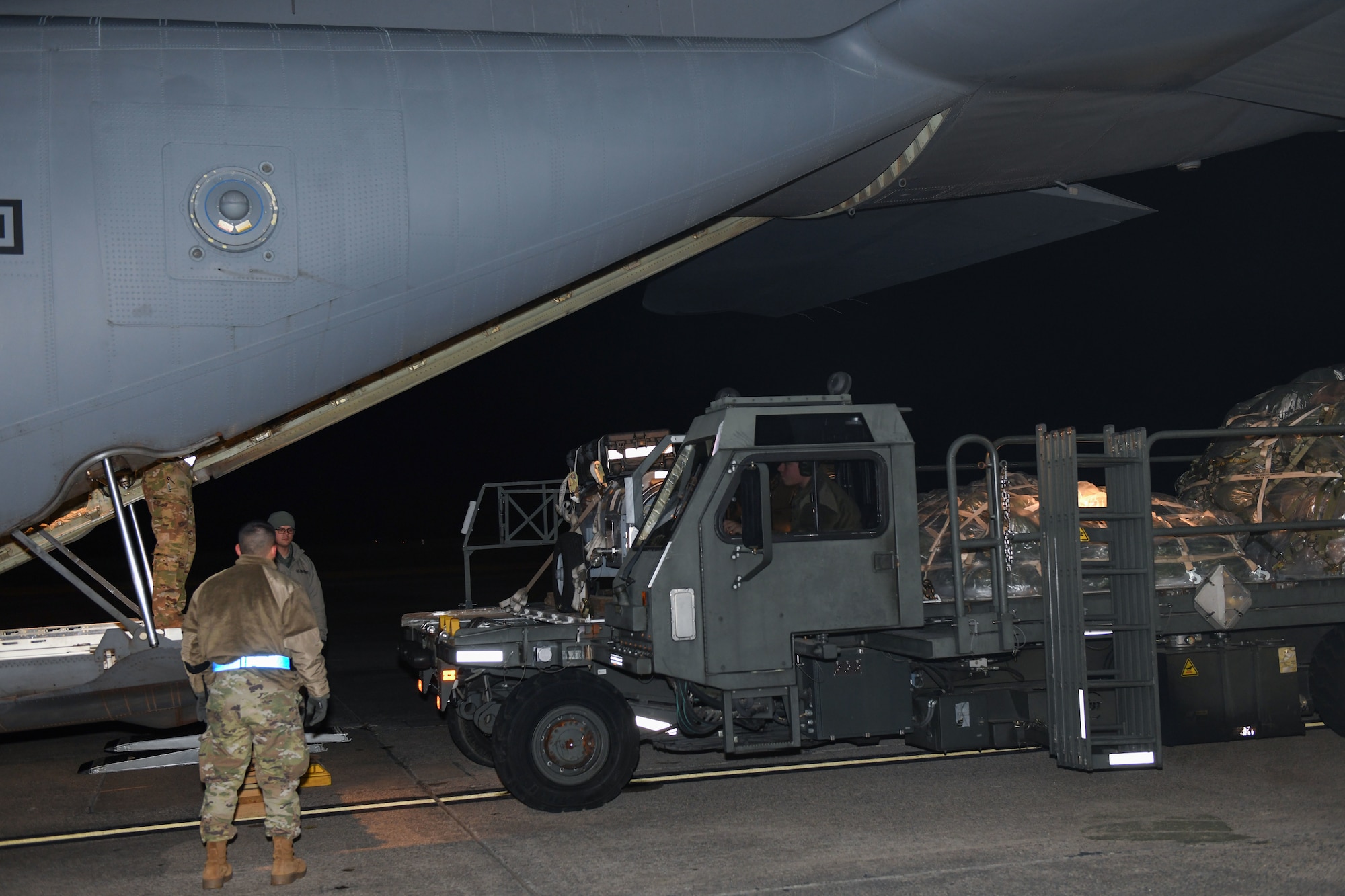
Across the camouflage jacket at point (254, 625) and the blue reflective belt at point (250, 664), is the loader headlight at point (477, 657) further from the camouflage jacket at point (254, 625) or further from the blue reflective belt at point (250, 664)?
the blue reflective belt at point (250, 664)

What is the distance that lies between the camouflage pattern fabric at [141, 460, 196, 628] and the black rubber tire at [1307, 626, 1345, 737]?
27.3 ft

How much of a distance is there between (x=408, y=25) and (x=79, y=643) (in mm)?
5187

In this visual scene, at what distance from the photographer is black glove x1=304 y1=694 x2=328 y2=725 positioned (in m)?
6.06

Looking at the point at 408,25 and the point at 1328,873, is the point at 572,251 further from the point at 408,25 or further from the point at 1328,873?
the point at 1328,873

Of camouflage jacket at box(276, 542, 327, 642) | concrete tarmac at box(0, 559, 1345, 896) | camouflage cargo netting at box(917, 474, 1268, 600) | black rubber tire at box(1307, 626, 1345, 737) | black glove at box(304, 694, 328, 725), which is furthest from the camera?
camouflage jacket at box(276, 542, 327, 642)

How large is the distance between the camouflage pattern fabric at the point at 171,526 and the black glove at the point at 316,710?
217 centimetres

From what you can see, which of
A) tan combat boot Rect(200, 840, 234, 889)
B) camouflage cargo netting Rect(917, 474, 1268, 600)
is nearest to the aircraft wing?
camouflage cargo netting Rect(917, 474, 1268, 600)

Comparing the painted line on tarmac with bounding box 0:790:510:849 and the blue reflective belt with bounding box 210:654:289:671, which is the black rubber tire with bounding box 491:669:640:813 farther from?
the blue reflective belt with bounding box 210:654:289:671

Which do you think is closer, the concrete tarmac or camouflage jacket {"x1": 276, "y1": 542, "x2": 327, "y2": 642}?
the concrete tarmac

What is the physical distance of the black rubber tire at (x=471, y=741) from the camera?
840 centimetres

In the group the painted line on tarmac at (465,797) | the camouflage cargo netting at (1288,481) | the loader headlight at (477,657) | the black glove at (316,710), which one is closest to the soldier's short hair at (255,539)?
the black glove at (316,710)

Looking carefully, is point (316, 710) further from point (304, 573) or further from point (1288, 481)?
point (1288, 481)

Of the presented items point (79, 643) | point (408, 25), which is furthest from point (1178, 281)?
point (79, 643)

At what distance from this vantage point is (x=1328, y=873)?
555 centimetres
